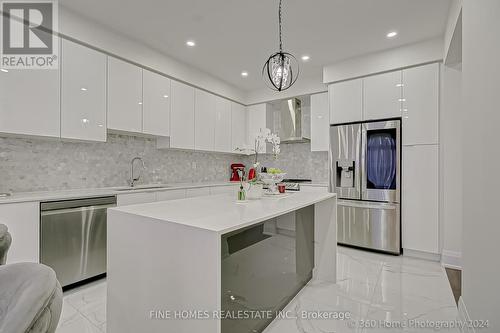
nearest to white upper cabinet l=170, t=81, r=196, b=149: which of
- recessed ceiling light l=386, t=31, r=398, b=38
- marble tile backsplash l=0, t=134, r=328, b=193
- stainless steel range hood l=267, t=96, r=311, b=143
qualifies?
marble tile backsplash l=0, t=134, r=328, b=193

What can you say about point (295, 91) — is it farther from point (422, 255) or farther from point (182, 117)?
point (422, 255)

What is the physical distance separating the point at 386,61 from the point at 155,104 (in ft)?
10.6

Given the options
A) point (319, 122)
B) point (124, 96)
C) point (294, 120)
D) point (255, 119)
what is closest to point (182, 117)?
point (124, 96)

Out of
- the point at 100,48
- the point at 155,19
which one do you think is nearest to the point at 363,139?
the point at 155,19

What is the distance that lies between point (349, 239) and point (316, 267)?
3.97 feet

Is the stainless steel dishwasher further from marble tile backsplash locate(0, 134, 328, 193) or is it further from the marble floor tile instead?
marble tile backsplash locate(0, 134, 328, 193)

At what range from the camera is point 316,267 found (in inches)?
100

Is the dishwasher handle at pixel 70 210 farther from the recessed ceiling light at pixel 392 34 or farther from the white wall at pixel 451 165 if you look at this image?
the white wall at pixel 451 165

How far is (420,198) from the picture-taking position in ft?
10.2

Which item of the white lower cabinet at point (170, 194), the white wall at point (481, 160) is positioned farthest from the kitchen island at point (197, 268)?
the white lower cabinet at point (170, 194)

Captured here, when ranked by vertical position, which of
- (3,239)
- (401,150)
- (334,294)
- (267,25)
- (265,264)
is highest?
(267,25)

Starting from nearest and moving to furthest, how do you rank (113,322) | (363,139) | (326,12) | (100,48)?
(113,322) < (326,12) < (100,48) < (363,139)

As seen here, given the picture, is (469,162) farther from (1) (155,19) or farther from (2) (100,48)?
(2) (100,48)

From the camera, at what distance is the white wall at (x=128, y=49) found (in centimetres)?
246
